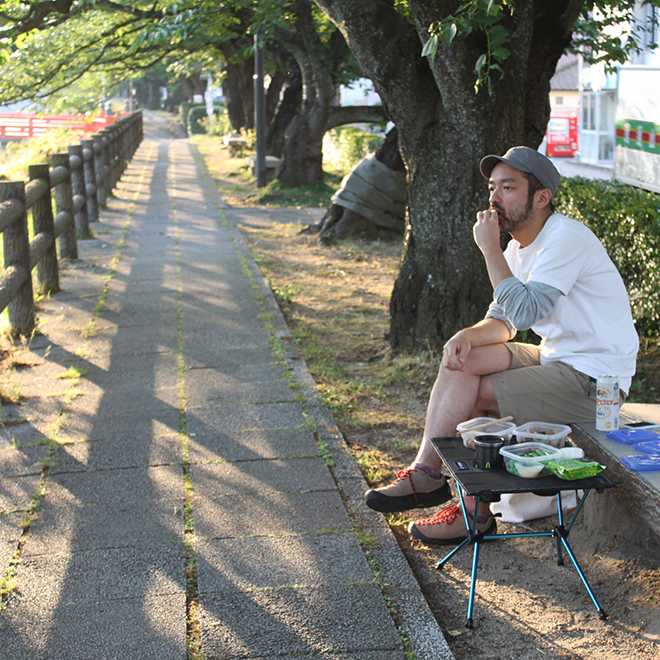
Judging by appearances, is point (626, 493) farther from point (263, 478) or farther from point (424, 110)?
point (424, 110)

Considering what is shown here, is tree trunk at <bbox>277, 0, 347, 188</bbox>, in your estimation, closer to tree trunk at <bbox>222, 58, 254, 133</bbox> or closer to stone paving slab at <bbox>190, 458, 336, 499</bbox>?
tree trunk at <bbox>222, 58, 254, 133</bbox>

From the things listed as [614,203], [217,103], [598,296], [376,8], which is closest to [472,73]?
[376,8]

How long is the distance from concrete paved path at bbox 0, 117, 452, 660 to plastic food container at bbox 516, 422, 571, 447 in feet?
2.16

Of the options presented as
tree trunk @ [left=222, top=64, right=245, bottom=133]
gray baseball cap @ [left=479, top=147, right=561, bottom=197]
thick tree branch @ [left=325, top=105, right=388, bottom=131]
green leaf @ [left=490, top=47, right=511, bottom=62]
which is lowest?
gray baseball cap @ [left=479, top=147, right=561, bottom=197]

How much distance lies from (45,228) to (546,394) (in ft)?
18.2

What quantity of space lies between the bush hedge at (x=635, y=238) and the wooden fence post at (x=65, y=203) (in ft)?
17.9

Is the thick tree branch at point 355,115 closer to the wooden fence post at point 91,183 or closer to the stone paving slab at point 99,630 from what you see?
the wooden fence post at point 91,183

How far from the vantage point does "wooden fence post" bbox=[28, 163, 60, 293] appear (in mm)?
7035

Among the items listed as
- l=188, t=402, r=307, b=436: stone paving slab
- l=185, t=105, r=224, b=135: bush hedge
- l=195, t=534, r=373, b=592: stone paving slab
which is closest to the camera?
l=195, t=534, r=373, b=592: stone paving slab

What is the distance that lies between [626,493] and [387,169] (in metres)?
7.87

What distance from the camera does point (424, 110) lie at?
5.41 meters

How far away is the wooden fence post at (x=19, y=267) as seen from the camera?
242 inches

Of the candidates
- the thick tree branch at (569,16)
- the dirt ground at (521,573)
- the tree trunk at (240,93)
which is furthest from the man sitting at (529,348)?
the tree trunk at (240,93)

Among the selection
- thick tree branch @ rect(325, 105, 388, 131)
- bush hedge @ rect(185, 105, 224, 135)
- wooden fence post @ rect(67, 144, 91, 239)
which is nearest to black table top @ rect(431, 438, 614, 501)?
wooden fence post @ rect(67, 144, 91, 239)
